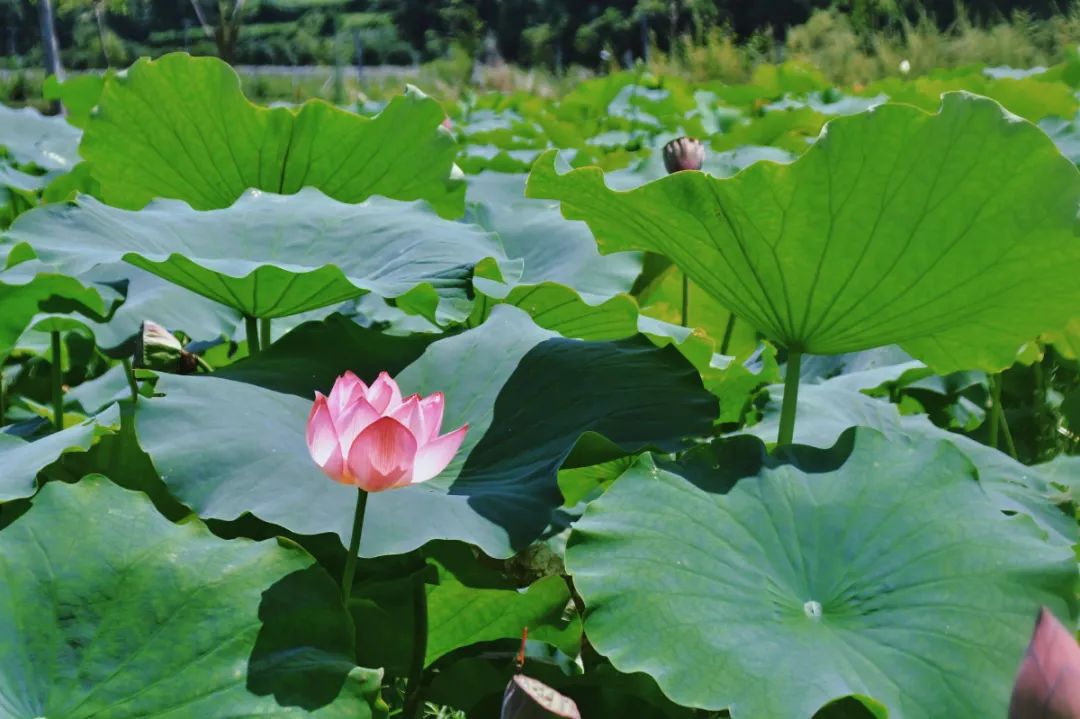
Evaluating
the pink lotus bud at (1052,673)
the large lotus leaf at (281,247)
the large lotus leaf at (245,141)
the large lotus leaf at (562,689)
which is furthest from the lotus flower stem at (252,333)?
the pink lotus bud at (1052,673)

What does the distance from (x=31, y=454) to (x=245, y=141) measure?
→ 0.59 meters

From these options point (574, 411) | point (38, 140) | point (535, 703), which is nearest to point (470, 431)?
point (574, 411)

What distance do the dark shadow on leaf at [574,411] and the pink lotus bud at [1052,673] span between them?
0.42 metres

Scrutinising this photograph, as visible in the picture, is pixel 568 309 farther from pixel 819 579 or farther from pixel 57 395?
pixel 57 395

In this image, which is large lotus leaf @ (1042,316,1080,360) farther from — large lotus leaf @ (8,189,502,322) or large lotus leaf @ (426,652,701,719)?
large lotus leaf @ (426,652,701,719)

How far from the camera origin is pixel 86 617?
2.11 feet

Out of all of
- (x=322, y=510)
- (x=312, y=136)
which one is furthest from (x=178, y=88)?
(x=322, y=510)

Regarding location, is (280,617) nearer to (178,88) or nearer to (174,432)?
(174,432)

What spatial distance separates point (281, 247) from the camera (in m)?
1.06

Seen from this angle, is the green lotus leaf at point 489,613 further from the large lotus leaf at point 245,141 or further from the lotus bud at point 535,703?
the large lotus leaf at point 245,141

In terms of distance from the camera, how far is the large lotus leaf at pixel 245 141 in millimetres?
1299

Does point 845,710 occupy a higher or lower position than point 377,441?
lower

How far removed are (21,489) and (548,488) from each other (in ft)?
1.14

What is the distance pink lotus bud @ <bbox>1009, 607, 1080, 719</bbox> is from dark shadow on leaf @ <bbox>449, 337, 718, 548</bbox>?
419 millimetres
